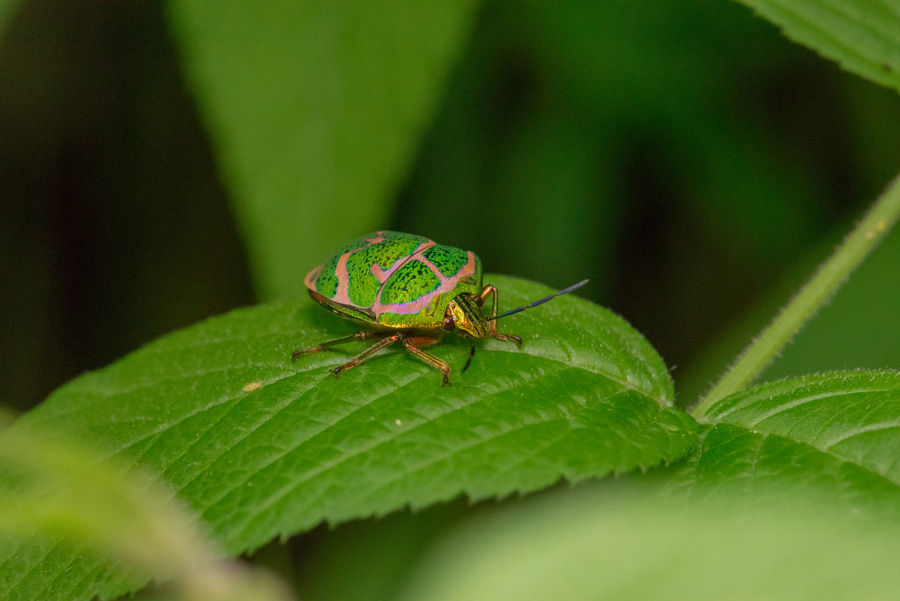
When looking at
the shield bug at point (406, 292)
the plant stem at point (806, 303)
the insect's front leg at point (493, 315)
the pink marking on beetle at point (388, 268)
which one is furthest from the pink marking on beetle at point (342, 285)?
the plant stem at point (806, 303)

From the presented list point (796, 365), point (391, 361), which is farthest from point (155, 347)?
point (796, 365)

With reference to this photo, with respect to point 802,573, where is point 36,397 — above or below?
below

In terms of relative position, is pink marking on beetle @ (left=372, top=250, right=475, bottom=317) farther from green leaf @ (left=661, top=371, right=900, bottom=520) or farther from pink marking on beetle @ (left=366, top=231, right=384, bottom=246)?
green leaf @ (left=661, top=371, right=900, bottom=520)

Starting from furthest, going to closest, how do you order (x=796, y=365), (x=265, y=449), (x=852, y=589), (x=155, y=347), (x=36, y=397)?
(x=36, y=397) < (x=796, y=365) < (x=155, y=347) < (x=265, y=449) < (x=852, y=589)

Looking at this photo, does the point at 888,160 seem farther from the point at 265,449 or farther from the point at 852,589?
the point at 852,589

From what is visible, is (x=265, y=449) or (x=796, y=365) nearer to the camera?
(x=265, y=449)

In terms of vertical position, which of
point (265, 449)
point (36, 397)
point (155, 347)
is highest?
point (265, 449)

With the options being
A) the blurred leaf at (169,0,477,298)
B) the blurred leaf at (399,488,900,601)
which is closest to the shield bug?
the blurred leaf at (169,0,477,298)

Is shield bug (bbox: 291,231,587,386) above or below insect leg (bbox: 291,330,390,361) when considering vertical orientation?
above
